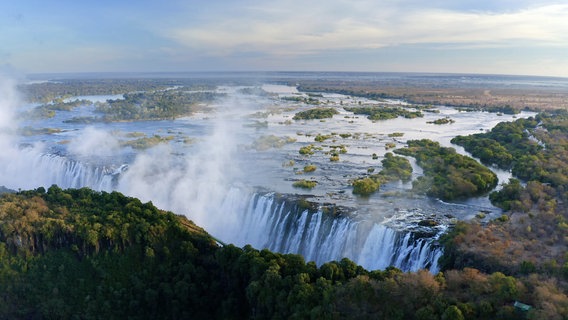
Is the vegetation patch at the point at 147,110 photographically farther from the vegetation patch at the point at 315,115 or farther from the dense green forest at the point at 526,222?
the dense green forest at the point at 526,222

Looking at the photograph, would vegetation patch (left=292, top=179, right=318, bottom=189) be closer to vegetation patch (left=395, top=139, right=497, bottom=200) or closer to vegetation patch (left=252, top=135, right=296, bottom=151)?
vegetation patch (left=395, top=139, right=497, bottom=200)

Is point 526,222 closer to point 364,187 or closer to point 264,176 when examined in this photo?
point 364,187

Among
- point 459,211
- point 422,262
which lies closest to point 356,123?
point 459,211

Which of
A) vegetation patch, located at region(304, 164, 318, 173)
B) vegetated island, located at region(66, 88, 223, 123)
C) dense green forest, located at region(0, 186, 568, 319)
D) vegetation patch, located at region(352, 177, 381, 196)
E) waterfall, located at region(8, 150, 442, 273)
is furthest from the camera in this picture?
vegetated island, located at region(66, 88, 223, 123)

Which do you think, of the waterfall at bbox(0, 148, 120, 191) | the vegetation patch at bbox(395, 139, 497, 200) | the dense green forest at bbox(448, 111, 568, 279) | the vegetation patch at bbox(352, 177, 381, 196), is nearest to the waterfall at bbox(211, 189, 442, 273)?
the dense green forest at bbox(448, 111, 568, 279)

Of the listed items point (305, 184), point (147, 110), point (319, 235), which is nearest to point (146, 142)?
point (305, 184)

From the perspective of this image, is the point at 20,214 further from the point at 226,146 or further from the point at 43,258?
the point at 226,146
